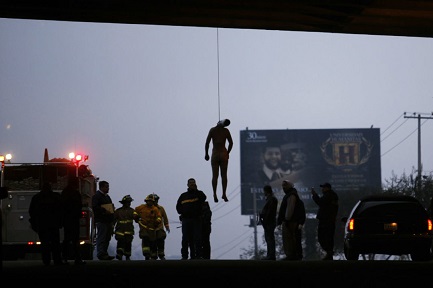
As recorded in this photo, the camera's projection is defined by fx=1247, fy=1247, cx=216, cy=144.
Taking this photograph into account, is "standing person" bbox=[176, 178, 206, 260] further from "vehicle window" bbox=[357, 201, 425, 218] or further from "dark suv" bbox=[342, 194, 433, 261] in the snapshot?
"vehicle window" bbox=[357, 201, 425, 218]

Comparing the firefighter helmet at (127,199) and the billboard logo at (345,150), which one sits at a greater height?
the billboard logo at (345,150)

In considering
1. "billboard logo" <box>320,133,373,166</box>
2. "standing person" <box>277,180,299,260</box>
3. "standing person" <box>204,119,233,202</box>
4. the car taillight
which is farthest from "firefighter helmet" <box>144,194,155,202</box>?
"billboard logo" <box>320,133,373,166</box>

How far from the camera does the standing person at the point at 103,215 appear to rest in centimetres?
2719

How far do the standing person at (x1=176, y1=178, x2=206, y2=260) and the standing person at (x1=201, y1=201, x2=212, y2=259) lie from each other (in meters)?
0.43

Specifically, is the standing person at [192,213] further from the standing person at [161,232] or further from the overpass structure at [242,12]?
the overpass structure at [242,12]

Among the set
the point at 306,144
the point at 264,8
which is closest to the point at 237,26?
the point at 264,8

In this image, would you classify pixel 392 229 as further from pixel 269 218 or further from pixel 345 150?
pixel 345 150

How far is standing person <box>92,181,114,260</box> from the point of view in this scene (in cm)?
2719

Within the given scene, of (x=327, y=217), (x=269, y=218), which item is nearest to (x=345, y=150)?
(x=269, y=218)

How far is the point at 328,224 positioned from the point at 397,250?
233 cm

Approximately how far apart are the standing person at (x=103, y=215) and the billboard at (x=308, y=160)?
314 ft

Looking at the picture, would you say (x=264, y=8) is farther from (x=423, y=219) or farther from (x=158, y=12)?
(x=423, y=219)

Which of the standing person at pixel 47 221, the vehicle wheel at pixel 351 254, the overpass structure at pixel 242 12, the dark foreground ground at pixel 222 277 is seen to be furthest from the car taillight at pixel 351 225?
the standing person at pixel 47 221

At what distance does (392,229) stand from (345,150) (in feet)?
335
